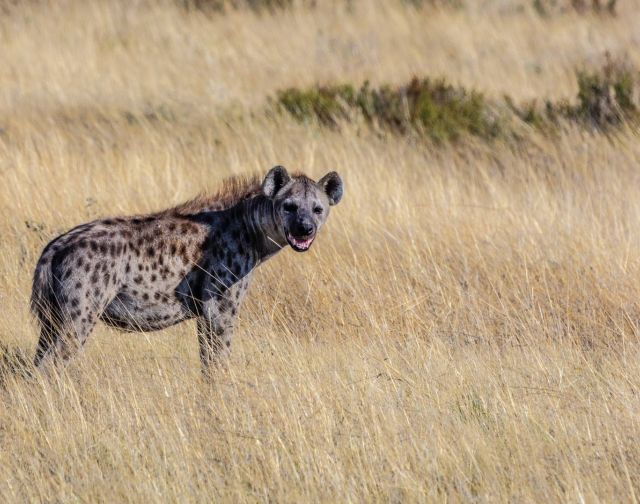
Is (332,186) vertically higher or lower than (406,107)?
higher

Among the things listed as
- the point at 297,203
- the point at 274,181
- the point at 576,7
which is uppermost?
the point at 274,181

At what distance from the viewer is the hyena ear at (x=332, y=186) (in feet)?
24.1

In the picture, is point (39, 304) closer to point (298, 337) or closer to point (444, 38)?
point (298, 337)

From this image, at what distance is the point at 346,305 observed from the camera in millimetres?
8164

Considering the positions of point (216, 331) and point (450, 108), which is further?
point (450, 108)

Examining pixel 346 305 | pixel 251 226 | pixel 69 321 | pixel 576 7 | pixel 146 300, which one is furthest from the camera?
pixel 576 7

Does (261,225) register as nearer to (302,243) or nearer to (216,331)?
(302,243)

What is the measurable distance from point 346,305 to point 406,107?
541 cm

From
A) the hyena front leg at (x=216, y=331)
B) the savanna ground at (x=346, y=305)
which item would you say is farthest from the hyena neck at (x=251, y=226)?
the savanna ground at (x=346, y=305)

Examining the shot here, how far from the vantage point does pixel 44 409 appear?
6234 millimetres

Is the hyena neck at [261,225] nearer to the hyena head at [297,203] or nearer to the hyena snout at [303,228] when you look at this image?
the hyena head at [297,203]

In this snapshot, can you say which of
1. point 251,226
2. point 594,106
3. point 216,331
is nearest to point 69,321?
point 216,331

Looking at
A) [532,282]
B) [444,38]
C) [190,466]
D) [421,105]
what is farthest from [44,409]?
[444,38]

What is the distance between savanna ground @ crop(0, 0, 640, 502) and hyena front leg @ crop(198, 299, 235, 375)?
5.9 inches
